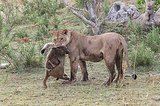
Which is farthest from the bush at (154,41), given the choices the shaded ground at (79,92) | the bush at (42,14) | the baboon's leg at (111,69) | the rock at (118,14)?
the bush at (42,14)

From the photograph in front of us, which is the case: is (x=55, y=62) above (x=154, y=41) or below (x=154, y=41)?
above

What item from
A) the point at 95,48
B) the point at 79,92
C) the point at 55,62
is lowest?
the point at 79,92

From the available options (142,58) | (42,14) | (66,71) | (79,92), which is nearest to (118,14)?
(42,14)

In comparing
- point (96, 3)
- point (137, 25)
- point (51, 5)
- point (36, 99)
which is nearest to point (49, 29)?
point (51, 5)

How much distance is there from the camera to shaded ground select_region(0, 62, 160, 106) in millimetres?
7156

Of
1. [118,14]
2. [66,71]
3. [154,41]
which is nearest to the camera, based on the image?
[66,71]

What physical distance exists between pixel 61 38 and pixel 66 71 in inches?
55.1

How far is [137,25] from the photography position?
38.6 ft

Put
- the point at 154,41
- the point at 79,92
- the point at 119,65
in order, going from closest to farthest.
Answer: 1. the point at 79,92
2. the point at 119,65
3. the point at 154,41

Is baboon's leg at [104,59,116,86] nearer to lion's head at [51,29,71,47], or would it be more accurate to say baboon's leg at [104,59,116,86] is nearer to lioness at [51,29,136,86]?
lioness at [51,29,136,86]

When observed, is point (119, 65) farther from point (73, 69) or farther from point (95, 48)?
point (73, 69)

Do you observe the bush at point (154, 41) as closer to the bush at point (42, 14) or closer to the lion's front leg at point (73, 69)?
the lion's front leg at point (73, 69)

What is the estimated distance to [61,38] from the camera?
27.8 ft

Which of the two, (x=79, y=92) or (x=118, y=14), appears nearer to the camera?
(x=79, y=92)
